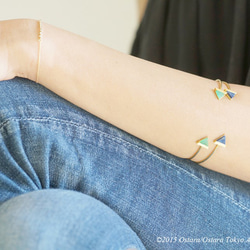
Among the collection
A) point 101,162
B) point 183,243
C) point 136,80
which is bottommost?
point 183,243

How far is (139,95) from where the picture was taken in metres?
0.63

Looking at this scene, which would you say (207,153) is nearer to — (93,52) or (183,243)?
(183,243)

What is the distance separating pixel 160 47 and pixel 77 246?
2.77 ft

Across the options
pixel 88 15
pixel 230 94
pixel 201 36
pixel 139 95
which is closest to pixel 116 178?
pixel 139 95

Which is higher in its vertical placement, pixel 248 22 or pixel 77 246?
pixel 248 22

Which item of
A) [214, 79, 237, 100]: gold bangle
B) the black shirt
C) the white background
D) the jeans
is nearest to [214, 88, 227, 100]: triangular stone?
[214, 79, 237, 100]: gold bangle

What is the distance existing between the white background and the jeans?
1.09 meters

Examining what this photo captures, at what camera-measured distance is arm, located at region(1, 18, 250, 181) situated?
62 cm

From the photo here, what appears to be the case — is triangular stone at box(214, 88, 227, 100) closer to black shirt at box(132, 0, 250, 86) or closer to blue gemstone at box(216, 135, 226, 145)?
blue gemstone at box(216, 135, 226, 145)

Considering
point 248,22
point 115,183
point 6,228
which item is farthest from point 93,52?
point 248,22

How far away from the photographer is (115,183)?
616mm

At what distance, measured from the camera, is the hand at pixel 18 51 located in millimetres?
612

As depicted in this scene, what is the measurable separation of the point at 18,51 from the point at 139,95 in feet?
0.68

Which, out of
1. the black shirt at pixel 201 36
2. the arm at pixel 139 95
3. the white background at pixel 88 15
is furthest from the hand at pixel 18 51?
the white background at pixel 88 15
